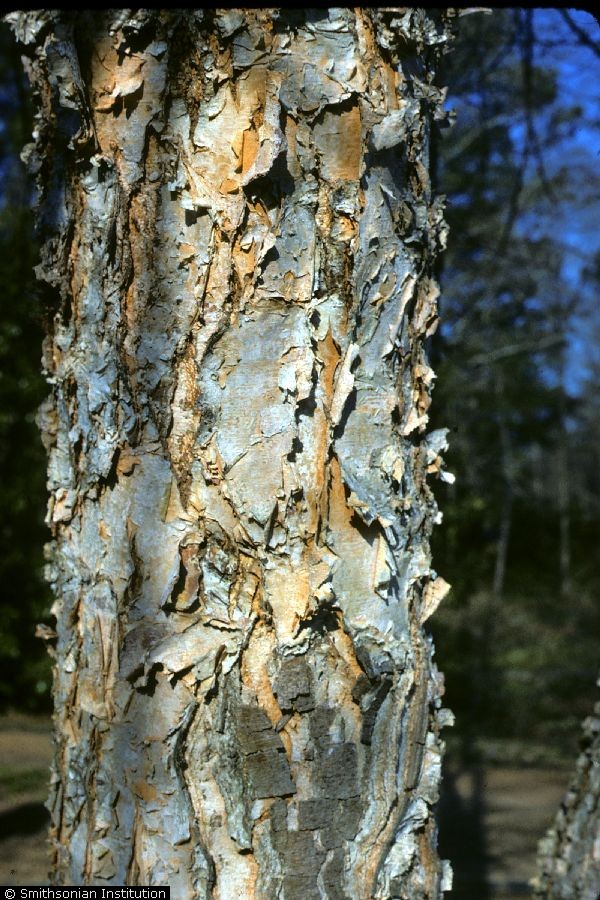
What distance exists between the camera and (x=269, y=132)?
1.20 metres

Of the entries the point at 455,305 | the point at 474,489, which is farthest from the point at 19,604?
the point at 474,489

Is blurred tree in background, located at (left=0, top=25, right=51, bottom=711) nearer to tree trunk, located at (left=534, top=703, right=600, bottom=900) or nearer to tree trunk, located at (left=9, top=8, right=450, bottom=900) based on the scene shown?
tree trunk, located at (left=534, top=703, right=600, bottom=900)

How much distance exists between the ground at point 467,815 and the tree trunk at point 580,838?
1.35 metres

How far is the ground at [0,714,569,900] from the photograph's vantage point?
12.8ft

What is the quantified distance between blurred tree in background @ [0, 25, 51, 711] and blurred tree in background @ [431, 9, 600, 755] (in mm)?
3017

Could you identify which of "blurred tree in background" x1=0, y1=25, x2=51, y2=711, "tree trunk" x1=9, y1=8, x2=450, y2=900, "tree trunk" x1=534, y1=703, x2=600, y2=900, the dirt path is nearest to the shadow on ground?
the dirt path

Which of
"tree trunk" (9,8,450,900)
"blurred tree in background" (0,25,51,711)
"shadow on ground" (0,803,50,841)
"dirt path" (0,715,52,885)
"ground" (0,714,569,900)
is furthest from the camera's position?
"blurred tree in background" (0,25,51,711)

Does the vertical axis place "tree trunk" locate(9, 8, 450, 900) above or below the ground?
above

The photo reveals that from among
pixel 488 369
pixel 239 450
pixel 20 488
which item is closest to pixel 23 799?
pixel 20 488

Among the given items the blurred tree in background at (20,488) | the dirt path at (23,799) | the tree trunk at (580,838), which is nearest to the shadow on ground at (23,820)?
the dirt path at (23,799)

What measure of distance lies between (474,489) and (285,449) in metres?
9.29

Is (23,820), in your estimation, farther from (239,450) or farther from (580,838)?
(239,450)

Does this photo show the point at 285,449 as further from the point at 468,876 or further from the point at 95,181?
the point at 468,876

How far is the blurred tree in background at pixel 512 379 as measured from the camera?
4414 millimetres
